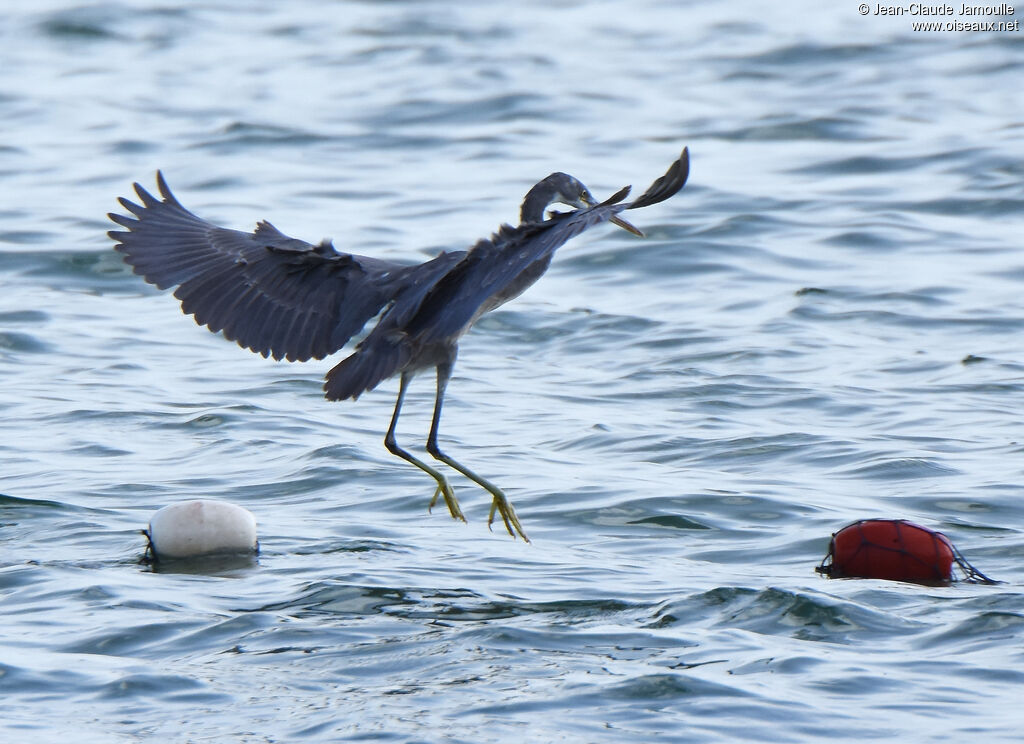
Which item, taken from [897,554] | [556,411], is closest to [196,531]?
[897,554]

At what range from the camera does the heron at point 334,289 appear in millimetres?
6688

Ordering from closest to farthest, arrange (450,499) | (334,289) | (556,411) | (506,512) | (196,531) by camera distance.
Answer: (196,531)
(334,289)
(506,512)
(450,499)
(556,411)

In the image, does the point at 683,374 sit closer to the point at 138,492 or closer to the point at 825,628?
the point at 138,492

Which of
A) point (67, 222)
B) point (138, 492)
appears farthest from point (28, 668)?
point (67, 222)

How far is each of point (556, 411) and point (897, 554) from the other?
3296 millimetres

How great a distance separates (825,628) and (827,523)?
1.51m

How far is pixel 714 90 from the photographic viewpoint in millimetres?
19078

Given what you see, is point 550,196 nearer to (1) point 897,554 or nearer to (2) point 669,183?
(2) point 669,183

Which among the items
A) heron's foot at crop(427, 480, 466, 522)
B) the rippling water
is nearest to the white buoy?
the rippling water

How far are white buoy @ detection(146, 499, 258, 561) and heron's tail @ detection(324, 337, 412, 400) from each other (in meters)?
0.83

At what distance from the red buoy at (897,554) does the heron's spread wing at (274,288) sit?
213 cm

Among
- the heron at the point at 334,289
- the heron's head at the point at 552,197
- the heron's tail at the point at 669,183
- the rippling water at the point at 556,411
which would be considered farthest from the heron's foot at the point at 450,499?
the heron's tail at the point at 669,183

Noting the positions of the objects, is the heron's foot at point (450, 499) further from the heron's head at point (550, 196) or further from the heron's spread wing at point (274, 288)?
the heron's head at point (550, 196)

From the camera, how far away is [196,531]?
282 inches
